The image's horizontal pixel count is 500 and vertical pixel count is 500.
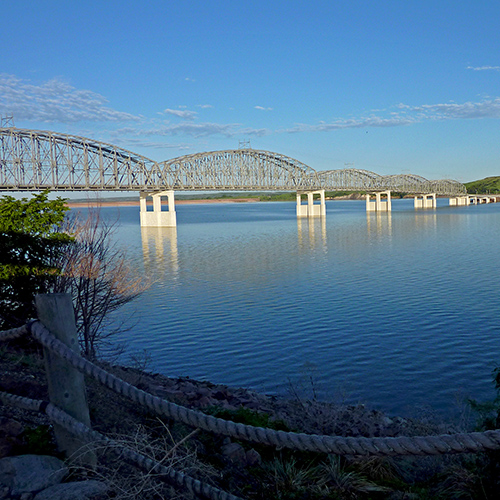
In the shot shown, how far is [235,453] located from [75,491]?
6.25ft

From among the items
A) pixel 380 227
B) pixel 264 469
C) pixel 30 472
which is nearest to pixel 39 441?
pixel 30 472

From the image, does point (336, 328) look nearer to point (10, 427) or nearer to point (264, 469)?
point (264, 469)

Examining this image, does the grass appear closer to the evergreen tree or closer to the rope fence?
the rope fence

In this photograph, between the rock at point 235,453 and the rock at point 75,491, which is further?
the rock at point 235,453

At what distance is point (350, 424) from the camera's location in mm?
7770

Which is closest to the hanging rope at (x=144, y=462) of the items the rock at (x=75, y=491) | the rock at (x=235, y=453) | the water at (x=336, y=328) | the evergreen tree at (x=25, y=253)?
the rock at (x=75, y=491)

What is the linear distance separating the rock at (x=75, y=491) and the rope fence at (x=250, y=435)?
325 mm

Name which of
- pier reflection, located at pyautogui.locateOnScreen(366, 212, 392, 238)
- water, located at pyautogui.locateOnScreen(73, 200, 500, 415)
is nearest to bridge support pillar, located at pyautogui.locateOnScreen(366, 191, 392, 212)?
pier reflection, located at pyautogui.locateOnScreen(366, 212, 392, 238)

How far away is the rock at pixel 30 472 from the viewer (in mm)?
3842

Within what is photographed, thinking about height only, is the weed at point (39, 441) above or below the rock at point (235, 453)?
above

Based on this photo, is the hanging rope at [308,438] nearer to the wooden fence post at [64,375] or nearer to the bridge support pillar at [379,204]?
the wooden fence post at [64,375]

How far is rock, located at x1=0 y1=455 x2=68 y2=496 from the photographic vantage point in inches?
151

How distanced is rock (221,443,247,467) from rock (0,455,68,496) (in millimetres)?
1785

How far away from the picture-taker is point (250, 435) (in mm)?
3822
